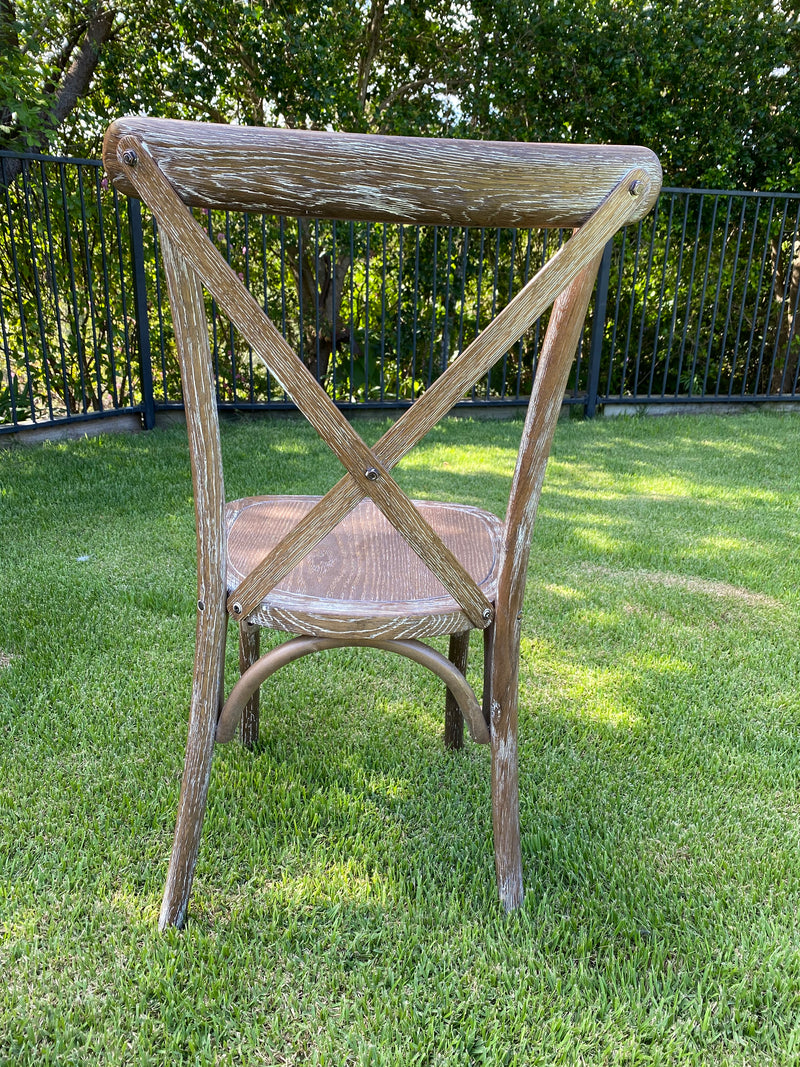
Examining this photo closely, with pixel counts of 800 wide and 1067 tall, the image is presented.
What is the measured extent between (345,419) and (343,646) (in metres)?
0.35

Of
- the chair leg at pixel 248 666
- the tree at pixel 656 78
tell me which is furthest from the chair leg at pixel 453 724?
the tree at pixel 656 78

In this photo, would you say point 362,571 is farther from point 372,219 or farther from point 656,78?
point 656,78

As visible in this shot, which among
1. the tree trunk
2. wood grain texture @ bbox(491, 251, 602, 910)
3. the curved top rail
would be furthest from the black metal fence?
the curved top rail

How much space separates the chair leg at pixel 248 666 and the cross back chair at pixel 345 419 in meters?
0.29

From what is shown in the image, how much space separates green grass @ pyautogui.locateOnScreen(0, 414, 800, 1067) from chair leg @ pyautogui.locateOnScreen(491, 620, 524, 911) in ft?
0.18

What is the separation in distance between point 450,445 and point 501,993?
3.81 m

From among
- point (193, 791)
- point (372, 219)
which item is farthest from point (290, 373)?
point (193, 791)

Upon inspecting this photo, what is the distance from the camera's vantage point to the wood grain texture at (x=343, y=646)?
1.01 metres

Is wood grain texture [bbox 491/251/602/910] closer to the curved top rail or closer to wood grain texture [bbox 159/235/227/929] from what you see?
the curved top rail

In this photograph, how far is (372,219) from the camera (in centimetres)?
82

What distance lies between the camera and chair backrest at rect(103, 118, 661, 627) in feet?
2.52

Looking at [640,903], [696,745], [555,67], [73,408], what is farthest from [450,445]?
[555,67]

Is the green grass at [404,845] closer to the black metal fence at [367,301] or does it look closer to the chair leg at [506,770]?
the chair leg at [506,770]

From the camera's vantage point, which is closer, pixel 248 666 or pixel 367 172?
pixel 367 172
